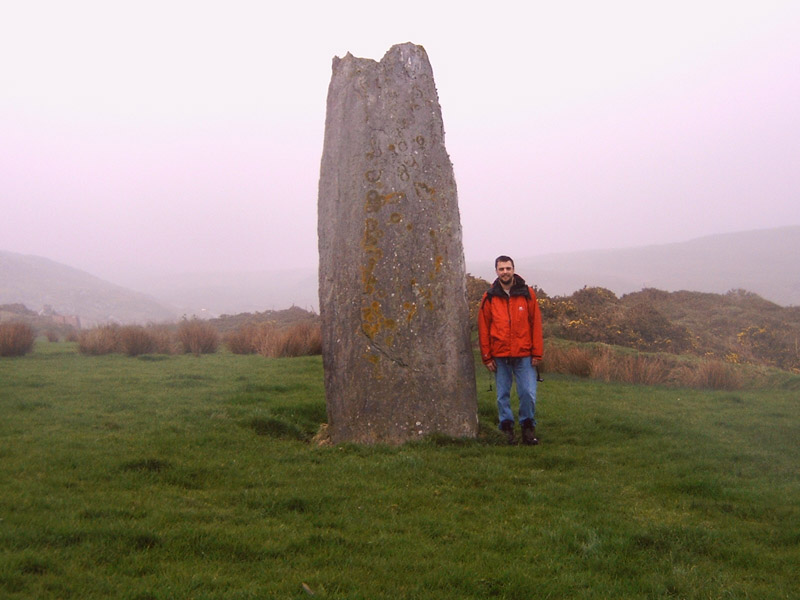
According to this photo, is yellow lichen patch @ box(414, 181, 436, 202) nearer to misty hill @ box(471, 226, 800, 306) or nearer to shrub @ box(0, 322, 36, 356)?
shrub @ box(0, 322, 36, 356)

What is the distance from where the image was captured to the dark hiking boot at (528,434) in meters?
8.51

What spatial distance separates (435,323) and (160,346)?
13189mm

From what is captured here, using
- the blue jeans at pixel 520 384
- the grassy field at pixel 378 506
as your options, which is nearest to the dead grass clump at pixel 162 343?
the grassy field at pixel 378 506

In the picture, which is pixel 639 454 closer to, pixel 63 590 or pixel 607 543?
pixel 607 543

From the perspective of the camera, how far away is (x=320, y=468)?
700 cm

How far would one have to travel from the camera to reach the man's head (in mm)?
8562

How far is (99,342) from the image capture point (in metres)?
18.1

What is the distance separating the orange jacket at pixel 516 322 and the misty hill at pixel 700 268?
212ft

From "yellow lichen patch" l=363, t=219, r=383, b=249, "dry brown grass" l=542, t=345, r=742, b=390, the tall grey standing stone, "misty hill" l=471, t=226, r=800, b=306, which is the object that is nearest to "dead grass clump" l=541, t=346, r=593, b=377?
"dry brown grass" l=542, t=345, r=742, b=390

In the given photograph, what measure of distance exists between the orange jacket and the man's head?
0.09m

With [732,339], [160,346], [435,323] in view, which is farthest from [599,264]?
[435,323]

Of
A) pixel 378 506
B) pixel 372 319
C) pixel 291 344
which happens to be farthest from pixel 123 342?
pixel 378 506

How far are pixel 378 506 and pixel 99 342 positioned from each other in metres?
14.4

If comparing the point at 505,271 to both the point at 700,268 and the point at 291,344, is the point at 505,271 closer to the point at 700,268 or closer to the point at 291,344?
the point at 291,344
